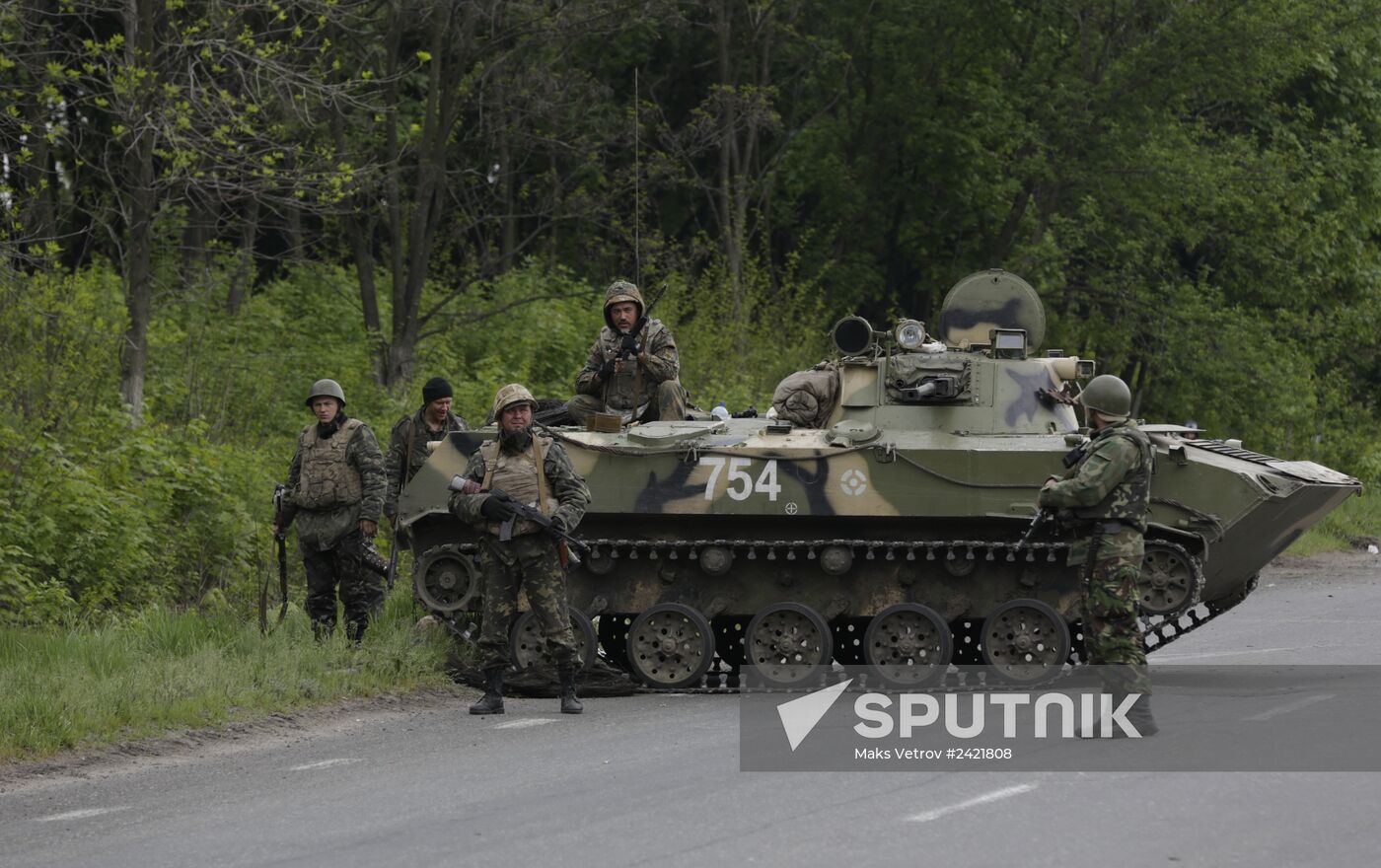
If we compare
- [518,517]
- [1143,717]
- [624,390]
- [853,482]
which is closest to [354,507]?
[624,390]

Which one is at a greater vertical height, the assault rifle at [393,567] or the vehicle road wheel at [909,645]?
the assault rifle at [393,567]

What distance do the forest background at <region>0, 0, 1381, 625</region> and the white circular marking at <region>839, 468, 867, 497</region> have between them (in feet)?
18.9

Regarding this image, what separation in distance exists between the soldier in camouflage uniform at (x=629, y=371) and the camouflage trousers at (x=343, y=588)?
1918mm

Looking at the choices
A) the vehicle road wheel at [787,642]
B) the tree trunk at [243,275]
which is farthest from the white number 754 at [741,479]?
the tree trunk at [243,275]

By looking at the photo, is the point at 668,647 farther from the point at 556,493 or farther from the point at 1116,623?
the point at 1116,623

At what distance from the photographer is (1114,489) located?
10.5 metres

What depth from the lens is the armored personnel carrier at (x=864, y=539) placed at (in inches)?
489

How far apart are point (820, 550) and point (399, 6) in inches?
421

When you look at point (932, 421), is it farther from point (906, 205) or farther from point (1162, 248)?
point (906, 205)

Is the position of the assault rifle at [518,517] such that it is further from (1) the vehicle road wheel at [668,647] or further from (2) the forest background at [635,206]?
(2) the forest background at [635,206]

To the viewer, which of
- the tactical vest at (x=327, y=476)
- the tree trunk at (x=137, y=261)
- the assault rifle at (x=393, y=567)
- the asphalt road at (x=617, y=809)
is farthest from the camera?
the tree trunk at (x=137, y=261)

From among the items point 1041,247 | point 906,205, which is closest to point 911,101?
point 906,205

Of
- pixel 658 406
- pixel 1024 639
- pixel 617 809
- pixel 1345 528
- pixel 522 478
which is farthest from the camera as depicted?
pixel 1345 528

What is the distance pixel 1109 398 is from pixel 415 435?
5.32 meters
